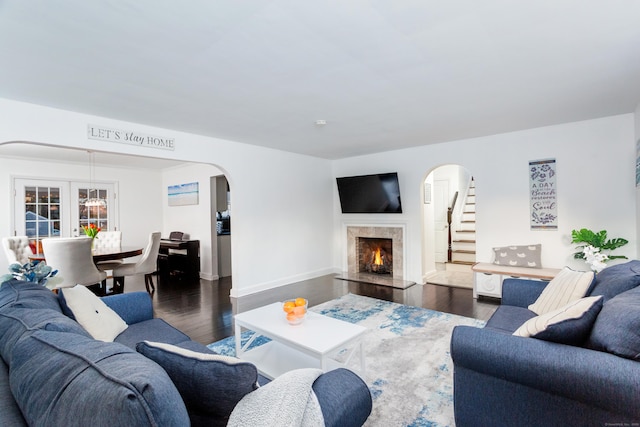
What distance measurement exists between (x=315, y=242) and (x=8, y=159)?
5.76 meters

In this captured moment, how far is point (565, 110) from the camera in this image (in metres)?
3.57

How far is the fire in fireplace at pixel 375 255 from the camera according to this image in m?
6.15

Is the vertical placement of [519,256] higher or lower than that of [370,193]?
lower

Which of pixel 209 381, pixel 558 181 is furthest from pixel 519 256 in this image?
pixel 209 381

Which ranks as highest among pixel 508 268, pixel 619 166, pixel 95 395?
pixel 619 166

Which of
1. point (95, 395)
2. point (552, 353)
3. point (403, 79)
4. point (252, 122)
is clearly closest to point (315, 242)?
point (252, 122)

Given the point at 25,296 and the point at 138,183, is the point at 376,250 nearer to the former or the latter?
the point at 25,296

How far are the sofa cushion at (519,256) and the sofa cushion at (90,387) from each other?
4.76 metres

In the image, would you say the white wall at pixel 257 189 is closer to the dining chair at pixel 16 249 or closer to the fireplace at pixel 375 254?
the fireplace at pixel 375 254

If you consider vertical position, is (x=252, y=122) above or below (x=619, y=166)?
above

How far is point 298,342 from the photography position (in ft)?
6.95

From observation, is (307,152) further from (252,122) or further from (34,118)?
(34,118)

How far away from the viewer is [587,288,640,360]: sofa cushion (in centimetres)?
130

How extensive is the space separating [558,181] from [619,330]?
11.6ft
